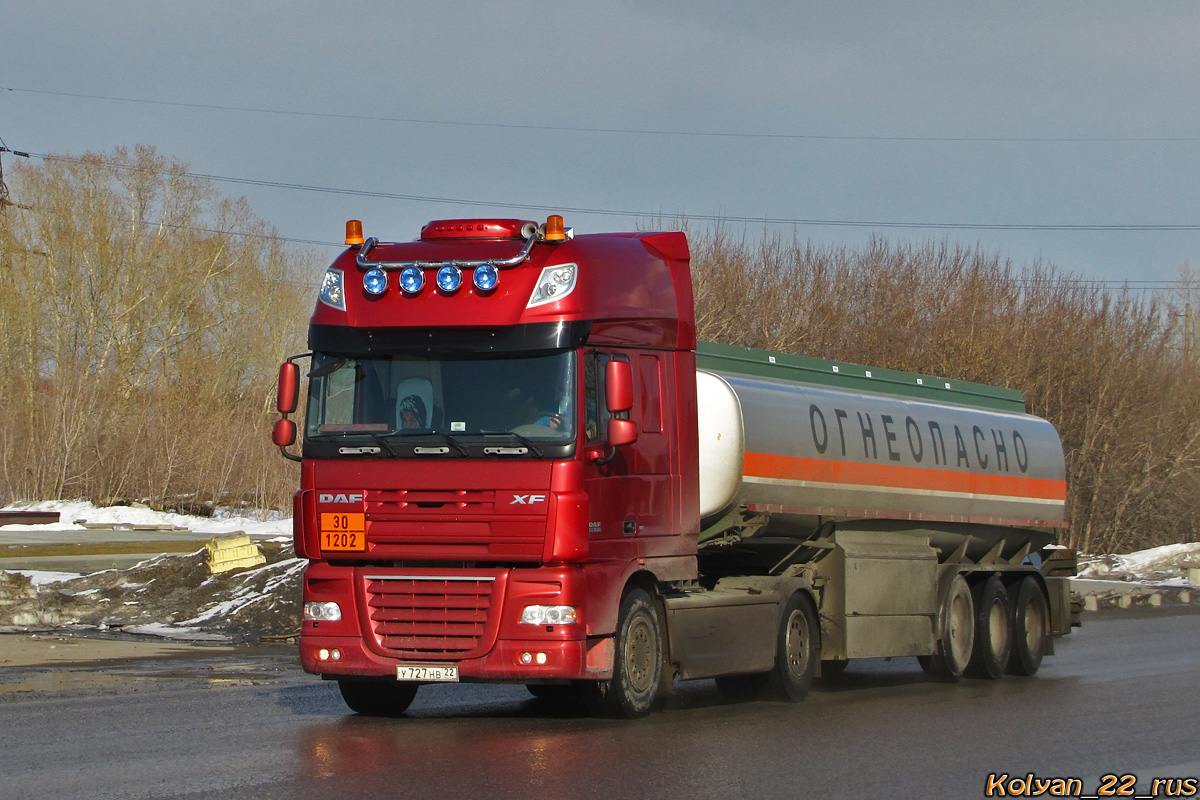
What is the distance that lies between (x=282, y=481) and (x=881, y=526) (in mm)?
36584

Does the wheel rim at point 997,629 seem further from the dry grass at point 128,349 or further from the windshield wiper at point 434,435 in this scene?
the dry grass at point 128,349

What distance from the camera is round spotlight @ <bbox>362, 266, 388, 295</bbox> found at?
34.2 ft

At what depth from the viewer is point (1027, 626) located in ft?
55.5

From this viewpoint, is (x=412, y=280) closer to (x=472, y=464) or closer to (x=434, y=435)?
(x=434, y=435)

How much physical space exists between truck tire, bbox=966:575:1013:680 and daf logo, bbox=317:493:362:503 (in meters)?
8.42

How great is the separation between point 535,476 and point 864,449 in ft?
17.4

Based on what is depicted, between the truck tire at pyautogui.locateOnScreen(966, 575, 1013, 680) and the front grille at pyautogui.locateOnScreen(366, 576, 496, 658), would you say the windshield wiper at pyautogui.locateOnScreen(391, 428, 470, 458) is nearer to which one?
the front grille at pyautogui.locateOnScreen(366, 576, 496, 658)

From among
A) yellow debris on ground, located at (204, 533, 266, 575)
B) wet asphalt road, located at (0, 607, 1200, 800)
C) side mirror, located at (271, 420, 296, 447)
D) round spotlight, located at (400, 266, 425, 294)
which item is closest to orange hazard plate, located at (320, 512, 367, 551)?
side mirror, located at (271, 420, 296, 447)

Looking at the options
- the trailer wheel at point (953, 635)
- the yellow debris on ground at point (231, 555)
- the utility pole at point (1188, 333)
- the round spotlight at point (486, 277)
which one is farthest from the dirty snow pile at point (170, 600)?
the utility pole at point (1188, 333)

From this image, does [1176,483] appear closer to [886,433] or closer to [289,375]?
[886,433]

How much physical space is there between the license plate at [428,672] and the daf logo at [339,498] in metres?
1.20

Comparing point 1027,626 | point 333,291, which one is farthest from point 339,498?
point 1027,626

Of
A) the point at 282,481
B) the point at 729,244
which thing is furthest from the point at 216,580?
the point at 282,481

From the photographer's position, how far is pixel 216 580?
22.2 metres
